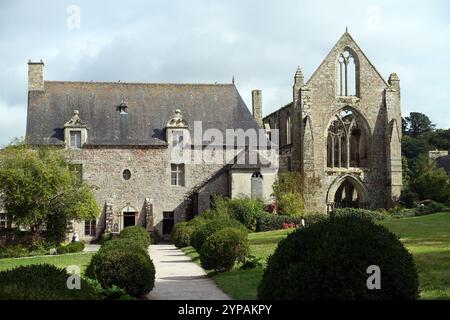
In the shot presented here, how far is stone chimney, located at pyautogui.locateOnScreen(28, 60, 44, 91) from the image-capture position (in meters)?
45.0

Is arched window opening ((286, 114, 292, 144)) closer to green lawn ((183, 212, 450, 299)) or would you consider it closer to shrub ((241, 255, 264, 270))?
green lawn ((183, 212, 450, 299))

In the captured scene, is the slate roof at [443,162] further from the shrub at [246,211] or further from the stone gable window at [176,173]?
the shrub at [246,211]

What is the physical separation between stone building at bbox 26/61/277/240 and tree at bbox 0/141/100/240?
21.5ft

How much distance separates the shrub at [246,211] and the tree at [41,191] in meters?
7.77

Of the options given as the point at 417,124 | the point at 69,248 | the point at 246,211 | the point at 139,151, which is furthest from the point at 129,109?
the point at 417,124

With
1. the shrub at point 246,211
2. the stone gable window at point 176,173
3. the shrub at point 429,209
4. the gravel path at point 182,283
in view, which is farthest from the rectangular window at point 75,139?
the shrub at point 429,209

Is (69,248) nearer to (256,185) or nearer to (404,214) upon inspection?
(256,185)

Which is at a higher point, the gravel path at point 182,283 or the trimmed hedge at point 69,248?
the gravel path at point 182,283

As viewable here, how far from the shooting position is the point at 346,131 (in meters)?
45.9

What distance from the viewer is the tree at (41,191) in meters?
33.7

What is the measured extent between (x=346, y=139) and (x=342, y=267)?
37183 millimetres

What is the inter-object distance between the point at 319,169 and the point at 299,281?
117 feet

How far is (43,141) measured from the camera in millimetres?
42656
